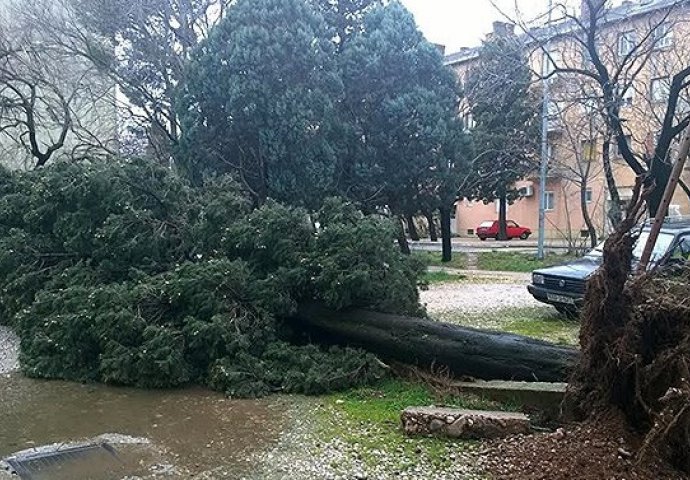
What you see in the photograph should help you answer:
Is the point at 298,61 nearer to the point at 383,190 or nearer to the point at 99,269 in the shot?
the point at 383,190

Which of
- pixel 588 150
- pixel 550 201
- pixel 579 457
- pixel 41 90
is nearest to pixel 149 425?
pixel 579 457

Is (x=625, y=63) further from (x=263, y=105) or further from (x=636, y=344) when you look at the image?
(x=636, y=344)

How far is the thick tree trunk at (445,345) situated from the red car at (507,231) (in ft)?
108

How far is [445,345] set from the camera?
6445 millimetres

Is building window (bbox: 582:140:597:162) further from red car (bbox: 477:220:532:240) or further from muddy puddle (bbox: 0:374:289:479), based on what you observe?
muddy puddle (bbox: 0:374:289:479)

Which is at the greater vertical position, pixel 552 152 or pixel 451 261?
pixel 552 152

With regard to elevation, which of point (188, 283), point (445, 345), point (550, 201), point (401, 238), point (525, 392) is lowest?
point (525, 392)

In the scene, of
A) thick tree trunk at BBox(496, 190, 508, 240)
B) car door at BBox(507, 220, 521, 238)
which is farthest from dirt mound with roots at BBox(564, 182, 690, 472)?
car door at BBox(507, 220, 521, 238)

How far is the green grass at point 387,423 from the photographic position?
4805 millimetres

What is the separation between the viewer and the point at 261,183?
12.6 meters

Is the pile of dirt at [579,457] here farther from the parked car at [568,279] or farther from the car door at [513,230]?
the car door at [513,230]

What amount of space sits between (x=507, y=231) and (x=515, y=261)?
18259mm

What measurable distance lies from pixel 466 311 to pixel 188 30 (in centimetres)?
1038

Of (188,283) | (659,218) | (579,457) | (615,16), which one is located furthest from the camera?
(615,16)
